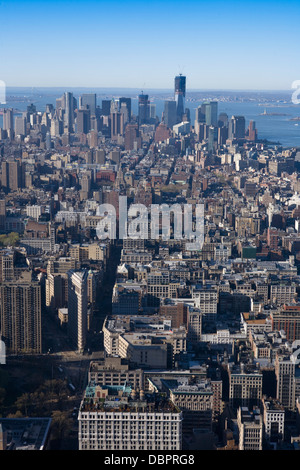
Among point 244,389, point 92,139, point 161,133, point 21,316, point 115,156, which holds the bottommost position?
point 244,389

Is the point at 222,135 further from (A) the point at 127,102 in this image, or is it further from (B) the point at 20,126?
(B) the point at 20,126

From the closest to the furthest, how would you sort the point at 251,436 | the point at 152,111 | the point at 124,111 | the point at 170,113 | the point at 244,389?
the point at 251,436
the point at 244,389
the point at 124,111
the point at 170,113
the point at 152,111

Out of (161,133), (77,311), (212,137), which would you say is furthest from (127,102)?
(77,311)

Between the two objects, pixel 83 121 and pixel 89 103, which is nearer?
pixel 83 121

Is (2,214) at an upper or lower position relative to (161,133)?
lower

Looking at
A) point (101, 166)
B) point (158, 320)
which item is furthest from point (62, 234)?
point (101, 166)

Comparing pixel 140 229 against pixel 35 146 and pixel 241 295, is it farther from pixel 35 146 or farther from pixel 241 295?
pixel 35 146

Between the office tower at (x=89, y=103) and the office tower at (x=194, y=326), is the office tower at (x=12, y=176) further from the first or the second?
the office tower at (x=89, y=103)
